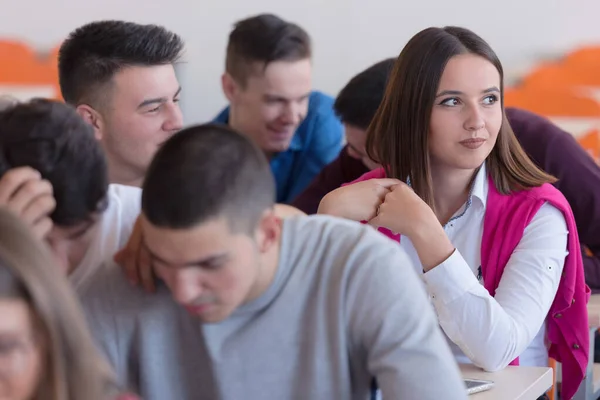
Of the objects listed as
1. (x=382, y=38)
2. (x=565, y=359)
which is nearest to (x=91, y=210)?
(x=565, y=359)

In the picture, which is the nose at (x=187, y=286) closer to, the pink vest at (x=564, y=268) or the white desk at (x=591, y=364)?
the pink vest at (x=564, y=268)

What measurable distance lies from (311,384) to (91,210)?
0.39 metres

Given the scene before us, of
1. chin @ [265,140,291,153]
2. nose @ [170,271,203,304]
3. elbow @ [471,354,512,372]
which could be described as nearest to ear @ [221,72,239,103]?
chin @ [265,140,291,153]

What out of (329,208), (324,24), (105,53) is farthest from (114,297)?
(324,24)

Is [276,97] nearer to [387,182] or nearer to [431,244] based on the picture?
[387,182]

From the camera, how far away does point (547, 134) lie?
2387 millimetres

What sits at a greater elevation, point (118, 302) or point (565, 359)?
point (118, 302)

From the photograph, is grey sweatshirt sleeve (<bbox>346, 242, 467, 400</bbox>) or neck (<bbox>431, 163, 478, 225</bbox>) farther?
neck (<bbox>431, 163, 478, 225</bbox>)

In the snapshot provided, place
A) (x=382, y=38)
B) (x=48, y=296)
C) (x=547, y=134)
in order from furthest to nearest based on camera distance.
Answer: (x=382, y=38), (x=547, y=134), (x=48, y=296)

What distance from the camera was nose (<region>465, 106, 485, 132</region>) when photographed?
195cm

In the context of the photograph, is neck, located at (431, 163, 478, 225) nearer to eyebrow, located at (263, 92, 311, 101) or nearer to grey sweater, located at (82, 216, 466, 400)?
grey sweater, located at (82, 216, 466, 400)

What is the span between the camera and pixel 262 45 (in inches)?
133

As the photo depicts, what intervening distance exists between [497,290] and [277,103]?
62.8 inches

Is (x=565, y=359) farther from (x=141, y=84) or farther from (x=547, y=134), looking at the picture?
(x=141, y=84)
